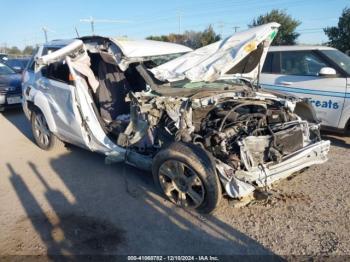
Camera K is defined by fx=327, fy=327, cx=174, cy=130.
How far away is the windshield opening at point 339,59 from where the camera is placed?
5845 mm

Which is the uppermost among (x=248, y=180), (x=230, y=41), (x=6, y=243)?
(x=230, y=41)

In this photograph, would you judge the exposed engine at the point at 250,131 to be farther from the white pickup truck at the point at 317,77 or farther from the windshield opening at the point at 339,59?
the windshield opening at the point at 339,59

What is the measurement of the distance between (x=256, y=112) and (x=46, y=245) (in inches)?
116

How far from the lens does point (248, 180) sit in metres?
3.37

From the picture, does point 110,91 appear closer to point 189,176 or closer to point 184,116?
point 184,116

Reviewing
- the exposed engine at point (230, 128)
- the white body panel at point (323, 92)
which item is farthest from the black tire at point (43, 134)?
the white body panel at point (323, 92)

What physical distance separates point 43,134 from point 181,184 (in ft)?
11.3

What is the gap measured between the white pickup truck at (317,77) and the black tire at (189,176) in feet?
11.1

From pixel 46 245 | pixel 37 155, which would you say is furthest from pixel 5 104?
pixel 46 245

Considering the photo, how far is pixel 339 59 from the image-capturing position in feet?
19.8

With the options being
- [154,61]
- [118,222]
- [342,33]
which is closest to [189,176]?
[118,222]

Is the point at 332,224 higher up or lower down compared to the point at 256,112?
lower down

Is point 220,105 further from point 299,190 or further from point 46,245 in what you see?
point 46,245

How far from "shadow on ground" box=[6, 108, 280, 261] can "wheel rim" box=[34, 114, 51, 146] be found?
1188mm
